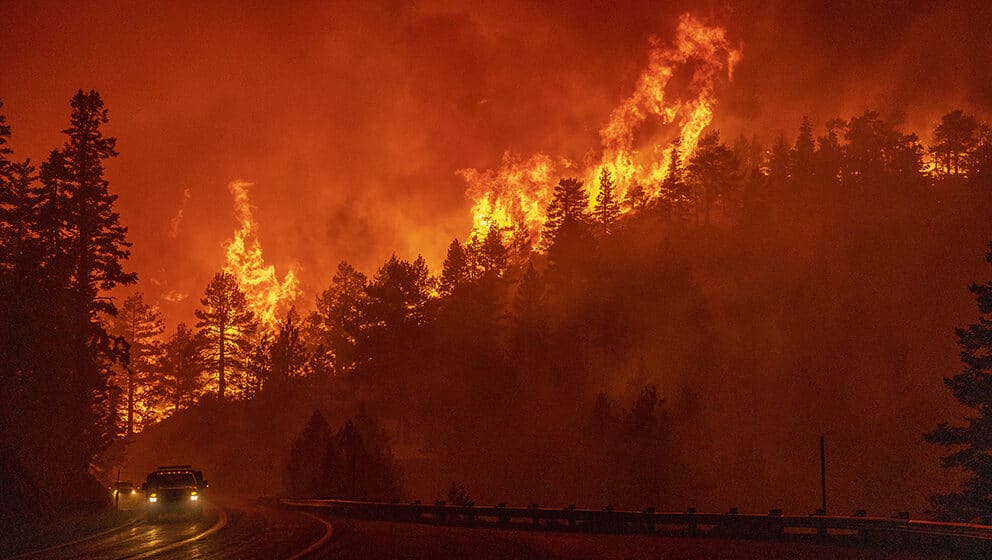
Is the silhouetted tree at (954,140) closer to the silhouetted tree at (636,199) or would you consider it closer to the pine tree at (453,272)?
the silhouetted tree at (636,199)

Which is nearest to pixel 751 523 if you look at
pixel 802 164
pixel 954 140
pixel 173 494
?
pixel 173 494

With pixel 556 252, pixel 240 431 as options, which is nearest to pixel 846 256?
pixel 556 252

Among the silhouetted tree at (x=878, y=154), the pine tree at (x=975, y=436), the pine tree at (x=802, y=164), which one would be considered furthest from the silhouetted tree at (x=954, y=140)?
the pine tree at (x=975, y=436)

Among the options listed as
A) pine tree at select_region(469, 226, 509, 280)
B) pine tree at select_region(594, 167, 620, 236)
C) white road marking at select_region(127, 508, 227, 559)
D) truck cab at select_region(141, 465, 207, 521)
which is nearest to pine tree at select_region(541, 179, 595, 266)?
pine tree at select_region(469, 226, 509, 280)

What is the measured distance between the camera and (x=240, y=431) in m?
95.0

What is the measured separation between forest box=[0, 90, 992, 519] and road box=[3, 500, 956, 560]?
20958 millimetres

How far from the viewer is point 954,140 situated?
470 ft

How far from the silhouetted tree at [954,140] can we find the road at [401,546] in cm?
13956

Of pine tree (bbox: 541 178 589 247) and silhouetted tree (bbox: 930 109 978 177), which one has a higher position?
silhouetted tree (bbox: 930 109 978 177)

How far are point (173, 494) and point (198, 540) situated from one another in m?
10.6

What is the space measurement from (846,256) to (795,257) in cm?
700

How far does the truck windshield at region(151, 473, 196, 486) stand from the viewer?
104 ft

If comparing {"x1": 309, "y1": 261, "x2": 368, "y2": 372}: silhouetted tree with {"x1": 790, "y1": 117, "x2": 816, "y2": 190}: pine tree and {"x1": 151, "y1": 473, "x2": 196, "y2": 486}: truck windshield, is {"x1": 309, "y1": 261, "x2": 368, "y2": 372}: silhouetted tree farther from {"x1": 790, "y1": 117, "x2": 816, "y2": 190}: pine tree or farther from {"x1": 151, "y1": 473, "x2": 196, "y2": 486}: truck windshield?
{"x1": 790, "y1": 117, "x2": 816, "y2": 190}: pine tree

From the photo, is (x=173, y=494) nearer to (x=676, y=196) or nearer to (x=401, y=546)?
(x=401, y=546)
